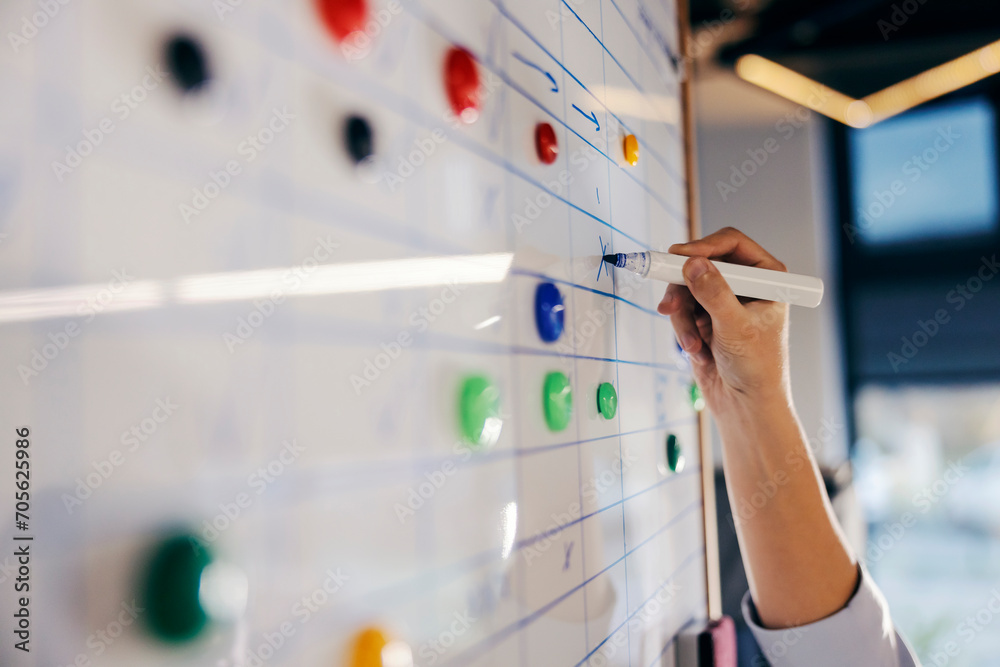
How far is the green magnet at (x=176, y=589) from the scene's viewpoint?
21cm

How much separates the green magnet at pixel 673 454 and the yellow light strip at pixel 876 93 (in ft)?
5.38

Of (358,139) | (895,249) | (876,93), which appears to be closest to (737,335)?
(358,139)

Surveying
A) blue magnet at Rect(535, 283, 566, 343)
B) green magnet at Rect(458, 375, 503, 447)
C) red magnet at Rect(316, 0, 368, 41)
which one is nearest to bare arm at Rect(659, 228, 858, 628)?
blue magnet at Rect(535, 283, 566, 343)

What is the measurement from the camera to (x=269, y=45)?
0.26 m

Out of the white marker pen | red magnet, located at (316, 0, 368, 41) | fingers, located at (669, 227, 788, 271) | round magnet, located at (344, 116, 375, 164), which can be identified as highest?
red magnet, located at (316, 0, 368, 41)

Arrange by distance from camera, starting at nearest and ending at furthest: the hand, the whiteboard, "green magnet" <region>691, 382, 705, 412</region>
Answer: the whiteboard < the hand < "green magnet" <region>691, 382, 705, 412</region>

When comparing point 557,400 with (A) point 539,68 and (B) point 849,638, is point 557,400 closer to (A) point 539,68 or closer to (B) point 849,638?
(A) point 539,68

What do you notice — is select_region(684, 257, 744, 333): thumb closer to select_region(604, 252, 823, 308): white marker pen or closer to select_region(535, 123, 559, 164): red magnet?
select_region(604, 252, 823, 308): white marker pen

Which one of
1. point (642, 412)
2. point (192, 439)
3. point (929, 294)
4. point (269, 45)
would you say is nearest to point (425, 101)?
point (269, 45)

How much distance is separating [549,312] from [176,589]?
30cm

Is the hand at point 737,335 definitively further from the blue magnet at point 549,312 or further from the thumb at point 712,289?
the blue magnet at point 549,312

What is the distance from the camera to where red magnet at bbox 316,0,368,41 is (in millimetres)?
285

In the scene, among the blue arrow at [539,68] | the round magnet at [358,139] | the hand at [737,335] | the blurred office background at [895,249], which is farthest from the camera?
the blurred office background at [895,249]

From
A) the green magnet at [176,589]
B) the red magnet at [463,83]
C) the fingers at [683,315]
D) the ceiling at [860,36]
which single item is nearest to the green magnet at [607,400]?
the fingers at [683,315]
